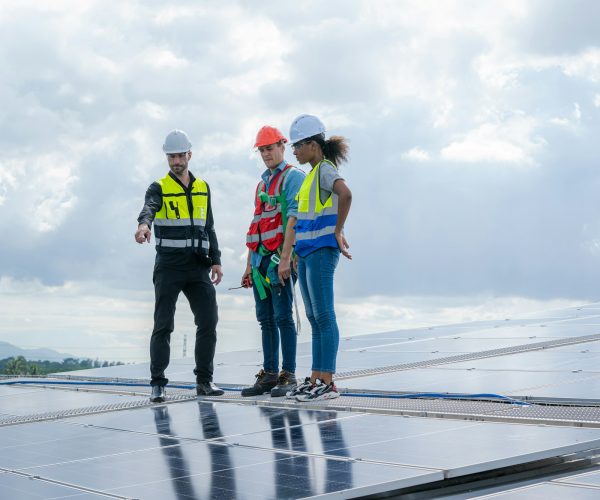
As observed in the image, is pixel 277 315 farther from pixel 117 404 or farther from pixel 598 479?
pixel 598 479

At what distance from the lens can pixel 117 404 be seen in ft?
24.7

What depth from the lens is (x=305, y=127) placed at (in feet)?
22.9

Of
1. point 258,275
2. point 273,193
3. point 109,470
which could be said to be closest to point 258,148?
point 273,193

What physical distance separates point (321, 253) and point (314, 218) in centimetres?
25

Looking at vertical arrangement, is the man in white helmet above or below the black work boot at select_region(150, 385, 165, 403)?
above

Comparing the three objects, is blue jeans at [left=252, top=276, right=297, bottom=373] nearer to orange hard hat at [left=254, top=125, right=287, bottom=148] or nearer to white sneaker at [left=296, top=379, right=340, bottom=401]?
white sneaker at [left=296, top=379, right=340, bottom=401]

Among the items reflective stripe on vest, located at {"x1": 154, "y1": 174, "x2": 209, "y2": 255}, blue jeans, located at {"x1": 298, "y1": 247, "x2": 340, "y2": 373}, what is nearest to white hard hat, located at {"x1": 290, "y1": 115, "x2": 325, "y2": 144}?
blue jeans, located at {"x1": 298, "y1": 247, "x2": 340, "y2": 373}

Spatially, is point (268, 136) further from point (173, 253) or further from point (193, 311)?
point (193, 311)

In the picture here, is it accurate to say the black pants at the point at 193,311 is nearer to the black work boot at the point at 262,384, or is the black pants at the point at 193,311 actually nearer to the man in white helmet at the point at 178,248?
the man in white helmet at the point at 178,248

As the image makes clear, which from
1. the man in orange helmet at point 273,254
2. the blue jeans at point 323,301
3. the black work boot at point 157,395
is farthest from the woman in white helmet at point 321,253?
the black work boot at point 157,395

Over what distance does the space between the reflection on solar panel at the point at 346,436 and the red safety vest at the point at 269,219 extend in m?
1.21

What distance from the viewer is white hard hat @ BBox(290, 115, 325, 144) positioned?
697 centimetres

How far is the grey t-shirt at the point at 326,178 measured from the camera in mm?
6761

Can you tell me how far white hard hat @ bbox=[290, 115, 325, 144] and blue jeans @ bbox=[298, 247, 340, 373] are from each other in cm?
84
